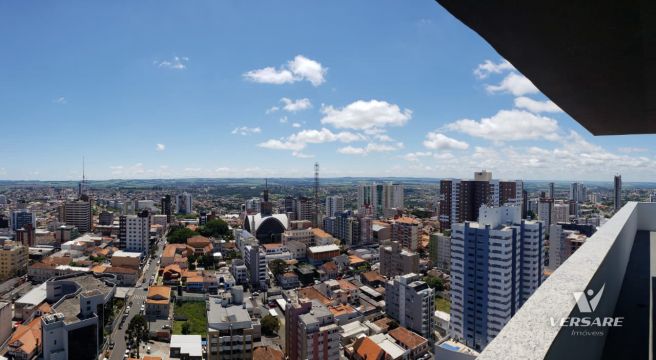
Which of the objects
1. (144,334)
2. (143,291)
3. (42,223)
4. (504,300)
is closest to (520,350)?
(504,300)

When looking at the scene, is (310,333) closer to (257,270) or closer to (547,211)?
(257,270)

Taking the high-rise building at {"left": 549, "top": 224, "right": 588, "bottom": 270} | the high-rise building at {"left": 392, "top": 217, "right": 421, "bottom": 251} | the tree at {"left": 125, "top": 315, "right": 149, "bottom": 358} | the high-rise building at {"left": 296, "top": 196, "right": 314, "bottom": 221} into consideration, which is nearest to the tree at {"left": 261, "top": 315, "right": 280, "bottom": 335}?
the tree at {"left": 125, "top": 315, "right": 149, "bottom": 358}

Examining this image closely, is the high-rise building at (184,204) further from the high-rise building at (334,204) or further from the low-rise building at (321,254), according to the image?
the low-rise building at (321,254)

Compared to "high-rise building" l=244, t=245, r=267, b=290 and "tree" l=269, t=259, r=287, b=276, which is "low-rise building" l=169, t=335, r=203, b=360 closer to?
"high-rise building" l=244, t=245, r=267, b=290

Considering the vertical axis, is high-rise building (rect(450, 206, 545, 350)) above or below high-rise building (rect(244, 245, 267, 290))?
above

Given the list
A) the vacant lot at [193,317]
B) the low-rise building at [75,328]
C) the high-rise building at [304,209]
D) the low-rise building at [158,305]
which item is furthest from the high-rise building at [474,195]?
the low-rise building at [75,328]

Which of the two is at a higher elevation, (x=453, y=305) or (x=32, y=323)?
(x=453, y=305)

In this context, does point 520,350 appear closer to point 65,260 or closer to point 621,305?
point 621,305
